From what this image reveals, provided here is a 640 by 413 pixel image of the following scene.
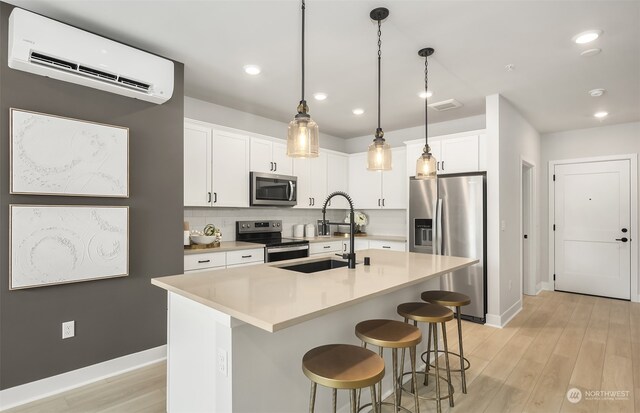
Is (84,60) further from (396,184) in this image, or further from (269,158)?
(396,184)

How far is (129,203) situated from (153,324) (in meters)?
1.05

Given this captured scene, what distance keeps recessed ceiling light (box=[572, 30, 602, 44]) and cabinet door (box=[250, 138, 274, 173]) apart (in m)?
3.25

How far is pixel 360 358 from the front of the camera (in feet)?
5.18

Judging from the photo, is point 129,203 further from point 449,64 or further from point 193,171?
point 449,64

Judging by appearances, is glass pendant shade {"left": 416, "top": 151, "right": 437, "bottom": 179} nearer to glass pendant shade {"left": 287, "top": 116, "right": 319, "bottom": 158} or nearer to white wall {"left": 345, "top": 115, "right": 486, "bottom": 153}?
glass pendant shade {"left": 287, "top": 116, "right": 319, "bottom": 158}

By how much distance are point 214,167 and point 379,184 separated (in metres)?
2.65

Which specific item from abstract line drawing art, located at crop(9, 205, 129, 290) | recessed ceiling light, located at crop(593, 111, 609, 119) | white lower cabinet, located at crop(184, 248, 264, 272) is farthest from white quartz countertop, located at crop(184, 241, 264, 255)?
recessed ceiling light, located at crop(593, 111, 609, 119)

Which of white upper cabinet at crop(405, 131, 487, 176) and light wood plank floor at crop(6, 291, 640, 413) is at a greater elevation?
white upper cabinet at crop(405, 131, 487, 176)

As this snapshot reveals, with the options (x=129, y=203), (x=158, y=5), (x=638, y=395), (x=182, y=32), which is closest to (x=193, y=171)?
(x=129, y=203)

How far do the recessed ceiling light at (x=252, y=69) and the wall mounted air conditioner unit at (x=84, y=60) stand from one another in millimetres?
652

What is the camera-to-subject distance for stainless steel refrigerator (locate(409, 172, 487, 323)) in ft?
13.0

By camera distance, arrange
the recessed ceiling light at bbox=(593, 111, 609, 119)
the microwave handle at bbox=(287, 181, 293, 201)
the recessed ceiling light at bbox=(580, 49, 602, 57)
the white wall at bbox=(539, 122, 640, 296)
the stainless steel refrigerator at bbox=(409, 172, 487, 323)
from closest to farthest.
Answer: the recessed ceiling light at bbox=(580, 49, 602, 57) < the stainless steel refrigerator at bbox=(409, 172, 487, 323) < the recessed ceiling light at bbox=(593, 111, 609, 119) < the microwave handle at bbox=(287, 181, 293, 201) < the white wall at bbox=(539, 122, 640, 296)

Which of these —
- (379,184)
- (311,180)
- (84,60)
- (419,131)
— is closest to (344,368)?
(84,60)

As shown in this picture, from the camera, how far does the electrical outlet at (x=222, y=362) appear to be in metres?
1.57
